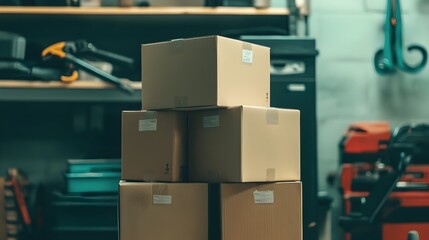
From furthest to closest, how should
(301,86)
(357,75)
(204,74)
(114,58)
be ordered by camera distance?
1. (357,75)
2. (114,58)
3. (301,86)
4. (204,74)

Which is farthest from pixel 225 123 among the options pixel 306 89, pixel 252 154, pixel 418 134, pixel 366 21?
pixel 366 21

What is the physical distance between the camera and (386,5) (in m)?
3.68

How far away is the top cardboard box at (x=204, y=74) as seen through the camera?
2.27 m

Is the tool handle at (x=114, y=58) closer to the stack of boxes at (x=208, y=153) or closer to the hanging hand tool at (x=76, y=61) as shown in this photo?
the hanging hand tool at (x=76, y=61)

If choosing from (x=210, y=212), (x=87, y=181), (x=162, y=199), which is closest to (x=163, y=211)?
(x=162, y=199)

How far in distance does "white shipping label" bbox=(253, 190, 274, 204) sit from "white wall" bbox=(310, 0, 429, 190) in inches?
55.4

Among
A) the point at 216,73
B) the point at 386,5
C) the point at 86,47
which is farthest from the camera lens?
the point at 386,5

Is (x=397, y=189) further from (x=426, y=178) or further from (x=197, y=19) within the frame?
(x=197, y=19)

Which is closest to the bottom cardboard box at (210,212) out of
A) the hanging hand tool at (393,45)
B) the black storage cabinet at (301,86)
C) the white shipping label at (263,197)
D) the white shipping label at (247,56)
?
the white shipping label at (263,197)

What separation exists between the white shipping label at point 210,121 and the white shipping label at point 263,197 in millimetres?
252

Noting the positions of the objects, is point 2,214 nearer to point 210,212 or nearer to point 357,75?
point 210,212

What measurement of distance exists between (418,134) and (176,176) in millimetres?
1305

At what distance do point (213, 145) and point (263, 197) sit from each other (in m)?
0.23

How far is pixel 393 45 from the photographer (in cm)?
353
